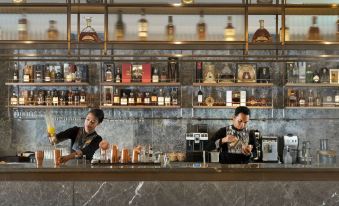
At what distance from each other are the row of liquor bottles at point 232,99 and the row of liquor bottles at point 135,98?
370 millimetres

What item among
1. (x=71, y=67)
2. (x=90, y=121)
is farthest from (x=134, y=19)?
(x=71, y=67)

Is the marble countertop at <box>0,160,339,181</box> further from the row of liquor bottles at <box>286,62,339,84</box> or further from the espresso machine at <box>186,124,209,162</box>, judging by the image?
the row of liquor bottles at <box>286,62,339,84</box>

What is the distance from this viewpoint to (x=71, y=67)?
7180mm

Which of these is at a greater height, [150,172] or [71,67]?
[71,67]

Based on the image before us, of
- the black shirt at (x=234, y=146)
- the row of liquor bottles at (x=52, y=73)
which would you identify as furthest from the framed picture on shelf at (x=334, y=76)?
the row of liquor bottles at (x=52, y=73)

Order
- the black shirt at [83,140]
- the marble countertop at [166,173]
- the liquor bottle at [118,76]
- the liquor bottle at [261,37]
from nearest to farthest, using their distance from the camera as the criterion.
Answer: the marble countertop at [166,173], the black shirt at [83,140], the liquor bottle at [261,37], the liquor bottle at [118,76]

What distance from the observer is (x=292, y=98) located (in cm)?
723

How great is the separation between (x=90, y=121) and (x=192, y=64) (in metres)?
2.52

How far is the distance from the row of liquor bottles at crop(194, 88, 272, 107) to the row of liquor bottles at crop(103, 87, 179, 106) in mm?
370

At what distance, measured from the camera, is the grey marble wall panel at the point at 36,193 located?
3.84 metres

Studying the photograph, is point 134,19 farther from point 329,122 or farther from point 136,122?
point 329,122

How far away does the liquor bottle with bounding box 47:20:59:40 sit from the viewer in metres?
5.71

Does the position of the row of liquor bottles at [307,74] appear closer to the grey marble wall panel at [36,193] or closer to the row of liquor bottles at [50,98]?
the row of liquor bottles at [50,98]

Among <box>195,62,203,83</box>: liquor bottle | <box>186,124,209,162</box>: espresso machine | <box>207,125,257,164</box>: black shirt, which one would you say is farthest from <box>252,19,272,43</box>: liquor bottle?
<box>186,124,209,162</box>: espresso machine
